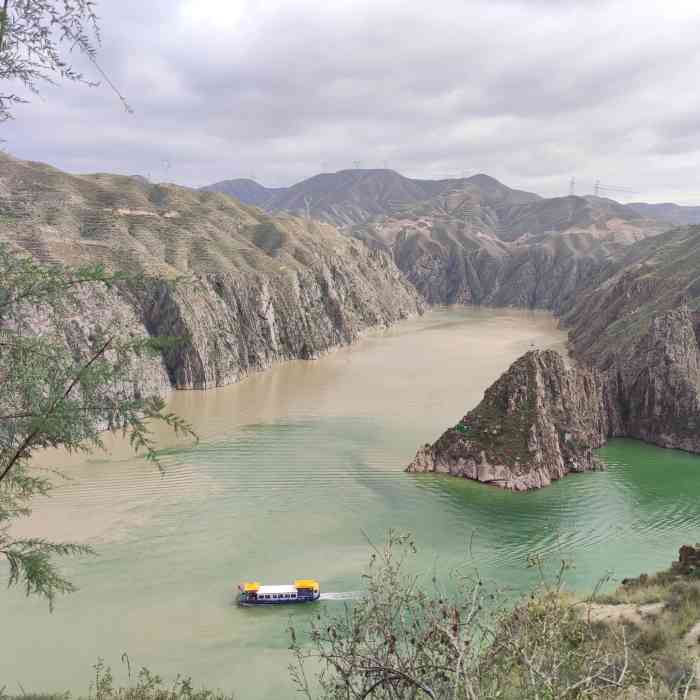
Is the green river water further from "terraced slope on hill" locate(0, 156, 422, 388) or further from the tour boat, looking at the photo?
"terraced slope on hill" locate(0, 156, 422, 388)

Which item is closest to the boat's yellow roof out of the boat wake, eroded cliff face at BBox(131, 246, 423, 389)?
the boat wake

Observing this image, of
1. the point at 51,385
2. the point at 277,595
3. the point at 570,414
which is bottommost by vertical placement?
the point at 277,595

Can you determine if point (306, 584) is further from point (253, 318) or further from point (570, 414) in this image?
point (253, 318)

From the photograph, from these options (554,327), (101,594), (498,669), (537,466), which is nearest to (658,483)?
(537,466)

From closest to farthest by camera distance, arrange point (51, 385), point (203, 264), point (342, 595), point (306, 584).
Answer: point (51, 385) < point (306, 584) < point (342, 595) < point (203, 264)

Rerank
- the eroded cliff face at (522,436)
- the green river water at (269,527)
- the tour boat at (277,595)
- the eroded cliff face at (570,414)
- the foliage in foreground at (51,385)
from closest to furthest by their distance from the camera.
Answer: the foliage in foreground at (51,385)
the green river water at (269,527)
the tour boat at (277,595)
the eroded cliff face at (522,436)
the eroded cliff face at (570,414)

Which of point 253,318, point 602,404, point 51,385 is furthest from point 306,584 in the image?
point 253,318

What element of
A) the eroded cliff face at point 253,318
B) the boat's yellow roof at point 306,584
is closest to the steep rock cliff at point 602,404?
the boat's yellow roof at point 306,584

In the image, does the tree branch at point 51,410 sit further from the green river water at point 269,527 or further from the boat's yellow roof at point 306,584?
the boat's yellow roof at point 306,584
